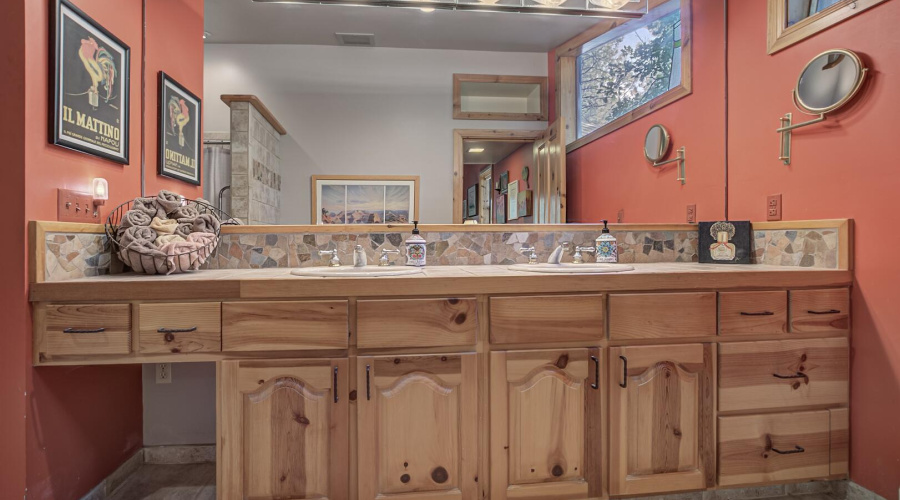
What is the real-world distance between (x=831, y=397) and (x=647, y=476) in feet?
2.55

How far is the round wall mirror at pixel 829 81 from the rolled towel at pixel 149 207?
258 cm

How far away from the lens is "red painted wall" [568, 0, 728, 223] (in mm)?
1981

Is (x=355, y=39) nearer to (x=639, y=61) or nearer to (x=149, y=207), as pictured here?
(x=149, y=207)

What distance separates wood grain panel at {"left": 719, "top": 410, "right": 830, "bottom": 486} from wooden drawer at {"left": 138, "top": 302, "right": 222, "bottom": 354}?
178cm

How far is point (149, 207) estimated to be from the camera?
1.58 metres

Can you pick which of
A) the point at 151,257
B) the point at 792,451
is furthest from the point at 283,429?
the point at 792,451

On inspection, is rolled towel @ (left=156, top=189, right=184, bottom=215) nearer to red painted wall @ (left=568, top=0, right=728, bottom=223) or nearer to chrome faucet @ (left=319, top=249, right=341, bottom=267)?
chrome faucet @ (left=319, top=249, right=341, bottom=267)

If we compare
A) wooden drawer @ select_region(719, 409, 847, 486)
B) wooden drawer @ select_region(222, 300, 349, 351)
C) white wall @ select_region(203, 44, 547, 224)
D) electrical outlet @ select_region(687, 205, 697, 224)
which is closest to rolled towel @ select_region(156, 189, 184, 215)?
white wall @ select_region(203, 44, 547, 224)

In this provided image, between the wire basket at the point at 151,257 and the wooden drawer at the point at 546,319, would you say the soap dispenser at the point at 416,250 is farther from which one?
the wire basket at the point at 151,257

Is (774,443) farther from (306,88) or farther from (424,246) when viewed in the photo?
(306,88)

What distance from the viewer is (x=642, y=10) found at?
6.57 ft

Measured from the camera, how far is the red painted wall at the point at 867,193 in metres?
1.41

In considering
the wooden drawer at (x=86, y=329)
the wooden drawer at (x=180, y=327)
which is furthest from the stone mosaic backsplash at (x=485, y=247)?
the wooden drawer at (x=180, y=327)

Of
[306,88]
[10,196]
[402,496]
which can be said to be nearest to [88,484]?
[10,196]
